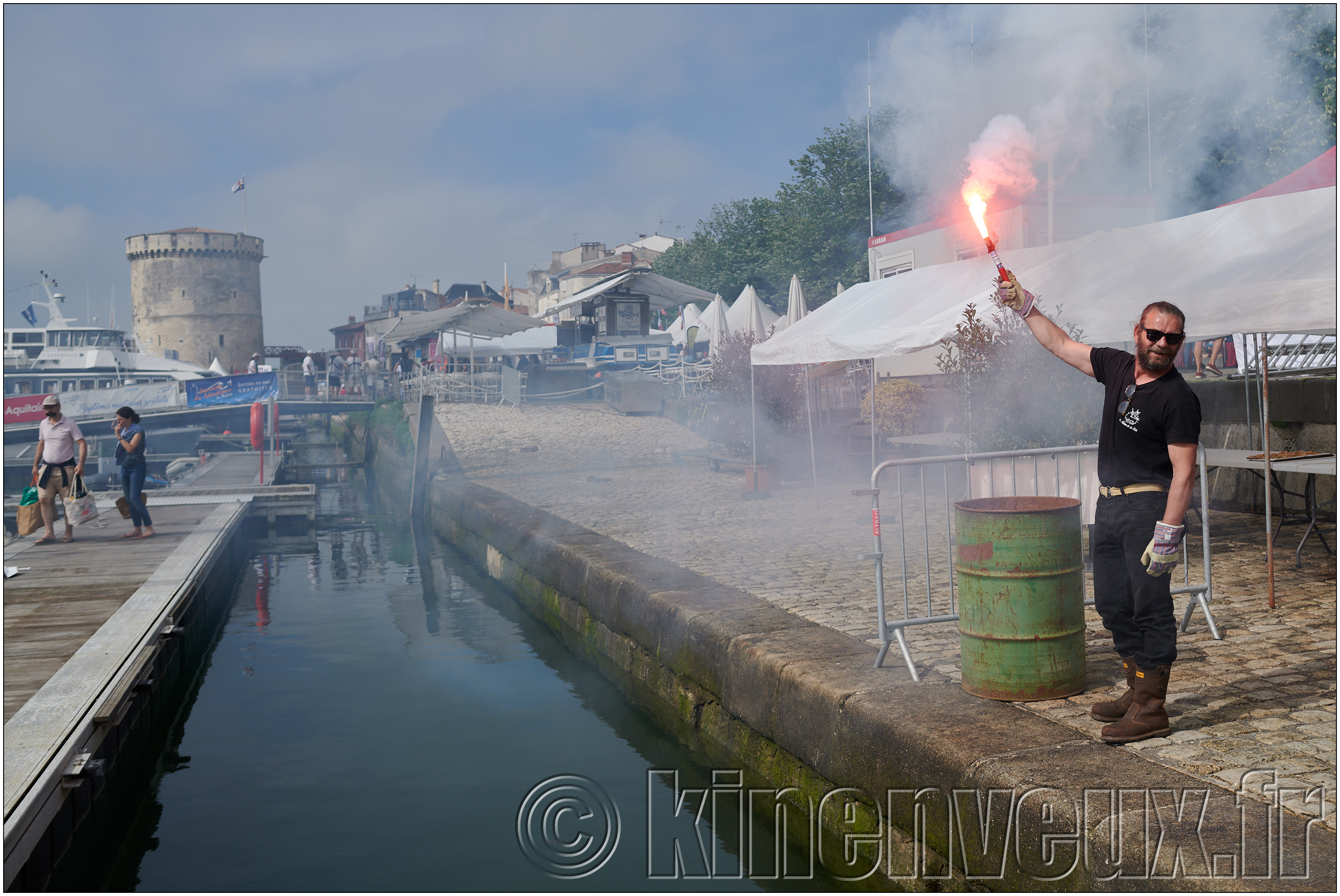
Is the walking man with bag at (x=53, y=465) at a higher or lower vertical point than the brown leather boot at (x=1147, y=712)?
higher

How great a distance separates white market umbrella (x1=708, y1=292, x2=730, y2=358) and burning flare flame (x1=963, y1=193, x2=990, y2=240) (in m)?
12.1

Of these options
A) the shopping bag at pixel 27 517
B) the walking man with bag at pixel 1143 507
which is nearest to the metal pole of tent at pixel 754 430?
the walking man with bag at pixel 1143 507

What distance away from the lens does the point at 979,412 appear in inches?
333

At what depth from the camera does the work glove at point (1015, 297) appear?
450cm

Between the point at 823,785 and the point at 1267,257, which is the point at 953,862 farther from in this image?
the point at 1267,257

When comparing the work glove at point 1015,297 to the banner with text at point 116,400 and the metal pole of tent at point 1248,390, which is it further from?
the banner with text at point 116,400

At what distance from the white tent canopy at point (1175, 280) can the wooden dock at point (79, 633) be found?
6571 mm

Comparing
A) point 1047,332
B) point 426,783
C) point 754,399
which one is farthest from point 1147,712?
point 754,399

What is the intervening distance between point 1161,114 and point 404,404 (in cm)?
2026

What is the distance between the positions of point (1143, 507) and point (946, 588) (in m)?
3.25

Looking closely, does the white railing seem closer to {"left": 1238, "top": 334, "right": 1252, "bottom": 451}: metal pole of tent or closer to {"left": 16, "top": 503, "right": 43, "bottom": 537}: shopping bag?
{"left": 1238, "top": 334, "right": 1252, "bottom": 451}: metal pole of tent

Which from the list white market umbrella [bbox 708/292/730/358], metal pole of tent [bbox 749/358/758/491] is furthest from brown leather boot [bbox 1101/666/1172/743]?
white market umbrella [bbox 708/292/730/358]

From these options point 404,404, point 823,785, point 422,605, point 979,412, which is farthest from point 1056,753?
point 404,404

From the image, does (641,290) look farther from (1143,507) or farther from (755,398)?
(1143,507)
